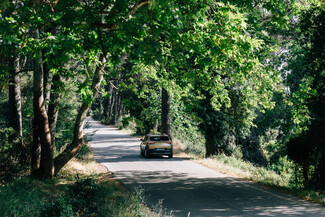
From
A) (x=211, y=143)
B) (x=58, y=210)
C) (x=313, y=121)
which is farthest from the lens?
(x=211, y=143)

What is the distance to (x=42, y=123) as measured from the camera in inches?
448

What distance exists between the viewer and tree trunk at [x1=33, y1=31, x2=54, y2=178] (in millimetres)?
11044

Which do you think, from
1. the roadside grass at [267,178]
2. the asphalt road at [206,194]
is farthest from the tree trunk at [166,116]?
the asphalt road at [206,194]

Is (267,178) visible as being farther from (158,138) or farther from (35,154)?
(35,154)

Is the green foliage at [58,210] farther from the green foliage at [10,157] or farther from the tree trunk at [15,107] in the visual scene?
the tree trunk at [15,107]

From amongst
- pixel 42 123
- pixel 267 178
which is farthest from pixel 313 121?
pixel 42 123

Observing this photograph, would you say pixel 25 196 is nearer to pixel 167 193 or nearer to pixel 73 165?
pixel 167 193

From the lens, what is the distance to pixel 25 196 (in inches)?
325

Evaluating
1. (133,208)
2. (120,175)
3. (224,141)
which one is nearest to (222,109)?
(224,141)

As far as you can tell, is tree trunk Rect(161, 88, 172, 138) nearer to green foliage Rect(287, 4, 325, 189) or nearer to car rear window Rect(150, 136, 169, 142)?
car rear window Rect(150, 136, 169, 142)

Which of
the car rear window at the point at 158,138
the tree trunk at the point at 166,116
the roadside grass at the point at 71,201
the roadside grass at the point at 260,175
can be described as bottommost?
the roadside grass at the point at 260,175

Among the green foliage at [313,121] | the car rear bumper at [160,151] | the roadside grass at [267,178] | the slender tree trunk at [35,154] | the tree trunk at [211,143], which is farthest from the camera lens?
the car rear bumper at [160,151]

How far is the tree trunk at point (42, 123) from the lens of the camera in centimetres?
1104

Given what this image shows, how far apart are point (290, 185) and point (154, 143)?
10.6m
